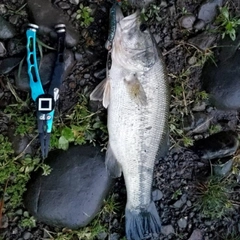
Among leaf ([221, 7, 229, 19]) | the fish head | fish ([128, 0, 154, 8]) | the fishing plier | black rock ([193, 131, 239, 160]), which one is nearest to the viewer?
the fish head

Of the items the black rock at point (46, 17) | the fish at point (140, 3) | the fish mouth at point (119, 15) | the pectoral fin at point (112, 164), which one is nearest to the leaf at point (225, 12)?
the fish at point (140, 3)

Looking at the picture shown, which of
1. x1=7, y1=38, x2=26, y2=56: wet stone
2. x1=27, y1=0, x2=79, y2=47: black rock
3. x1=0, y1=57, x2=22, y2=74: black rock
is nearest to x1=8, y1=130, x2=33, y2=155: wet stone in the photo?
x1=0, y1=57, x2=22, y2=74: black rock

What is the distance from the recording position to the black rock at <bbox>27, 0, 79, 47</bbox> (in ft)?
9.37

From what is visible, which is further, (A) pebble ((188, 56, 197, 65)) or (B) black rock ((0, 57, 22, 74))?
(A) pebble ((188, 56, 197, 65))

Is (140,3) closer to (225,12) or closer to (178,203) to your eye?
(225,12)

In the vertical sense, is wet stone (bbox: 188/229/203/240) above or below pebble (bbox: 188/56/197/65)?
below

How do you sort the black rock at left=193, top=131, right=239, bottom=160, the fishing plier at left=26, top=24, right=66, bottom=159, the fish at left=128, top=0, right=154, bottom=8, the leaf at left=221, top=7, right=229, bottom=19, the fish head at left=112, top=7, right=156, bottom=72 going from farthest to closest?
1. the black rock at left=193, top=131, right=239, bottom=160
2. the leaf at left=221, top=7, right=229, bottom=19
3. the fish at left=128, top=0, right=154, bottom=8
4. the fishing plier at left=26, top=24, right=66, bottom=159
5. the fish head at left=112, top=7, right=156, bottom=72

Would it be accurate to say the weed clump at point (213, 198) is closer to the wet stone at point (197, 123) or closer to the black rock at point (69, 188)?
the wet stone at point (197, 123)

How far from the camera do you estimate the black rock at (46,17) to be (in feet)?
9.37

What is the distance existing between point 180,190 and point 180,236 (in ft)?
0.96

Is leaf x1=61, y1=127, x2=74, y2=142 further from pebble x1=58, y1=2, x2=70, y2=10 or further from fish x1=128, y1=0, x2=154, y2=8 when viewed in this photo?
fish x1=128, y1=0, x2=154, y2=8

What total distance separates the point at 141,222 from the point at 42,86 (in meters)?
0.99

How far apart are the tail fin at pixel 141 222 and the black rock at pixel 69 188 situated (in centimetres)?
22

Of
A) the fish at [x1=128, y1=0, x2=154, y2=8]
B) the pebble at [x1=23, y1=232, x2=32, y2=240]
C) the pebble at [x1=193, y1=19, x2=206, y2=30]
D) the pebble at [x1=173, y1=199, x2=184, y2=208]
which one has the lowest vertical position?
the pebble at [x1=173, y1=199, x2=184, y2=208]
